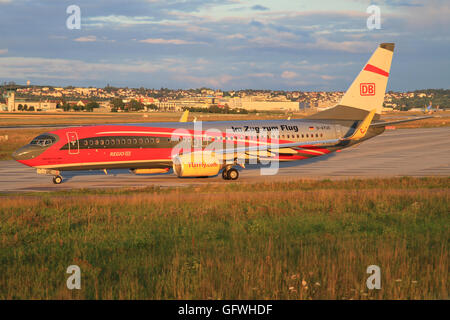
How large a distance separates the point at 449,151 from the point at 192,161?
33.8 meters

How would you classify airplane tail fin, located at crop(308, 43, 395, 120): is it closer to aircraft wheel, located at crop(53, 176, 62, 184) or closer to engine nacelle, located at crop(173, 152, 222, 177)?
engine nacelle, located at crop(173, 152, 222, 177)

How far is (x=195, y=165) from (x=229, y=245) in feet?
64.5

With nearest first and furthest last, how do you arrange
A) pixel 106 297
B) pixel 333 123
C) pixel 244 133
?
pixel 106 297 → pixel 244 133 → pixel 333 123

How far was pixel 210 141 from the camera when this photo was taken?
121ft

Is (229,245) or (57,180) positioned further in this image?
(57,180)

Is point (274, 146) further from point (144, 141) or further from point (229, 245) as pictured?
point (229, 245)

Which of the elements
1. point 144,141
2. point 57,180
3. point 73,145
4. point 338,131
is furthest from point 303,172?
point 57,180

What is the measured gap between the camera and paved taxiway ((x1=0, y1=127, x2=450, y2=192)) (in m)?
35.6

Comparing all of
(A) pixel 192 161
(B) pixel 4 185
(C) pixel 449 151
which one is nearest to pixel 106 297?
→ (A) pixel 192 161

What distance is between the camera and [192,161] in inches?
1373

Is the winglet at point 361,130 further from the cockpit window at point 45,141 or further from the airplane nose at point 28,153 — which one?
the airplane nose at point 28,153

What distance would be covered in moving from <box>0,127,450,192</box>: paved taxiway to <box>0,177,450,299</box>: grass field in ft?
34.4

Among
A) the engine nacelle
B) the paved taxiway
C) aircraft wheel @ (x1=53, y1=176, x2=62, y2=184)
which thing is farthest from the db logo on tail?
aircraft wheel @ (x1=53, y1=176, x2=62, y2=184)
